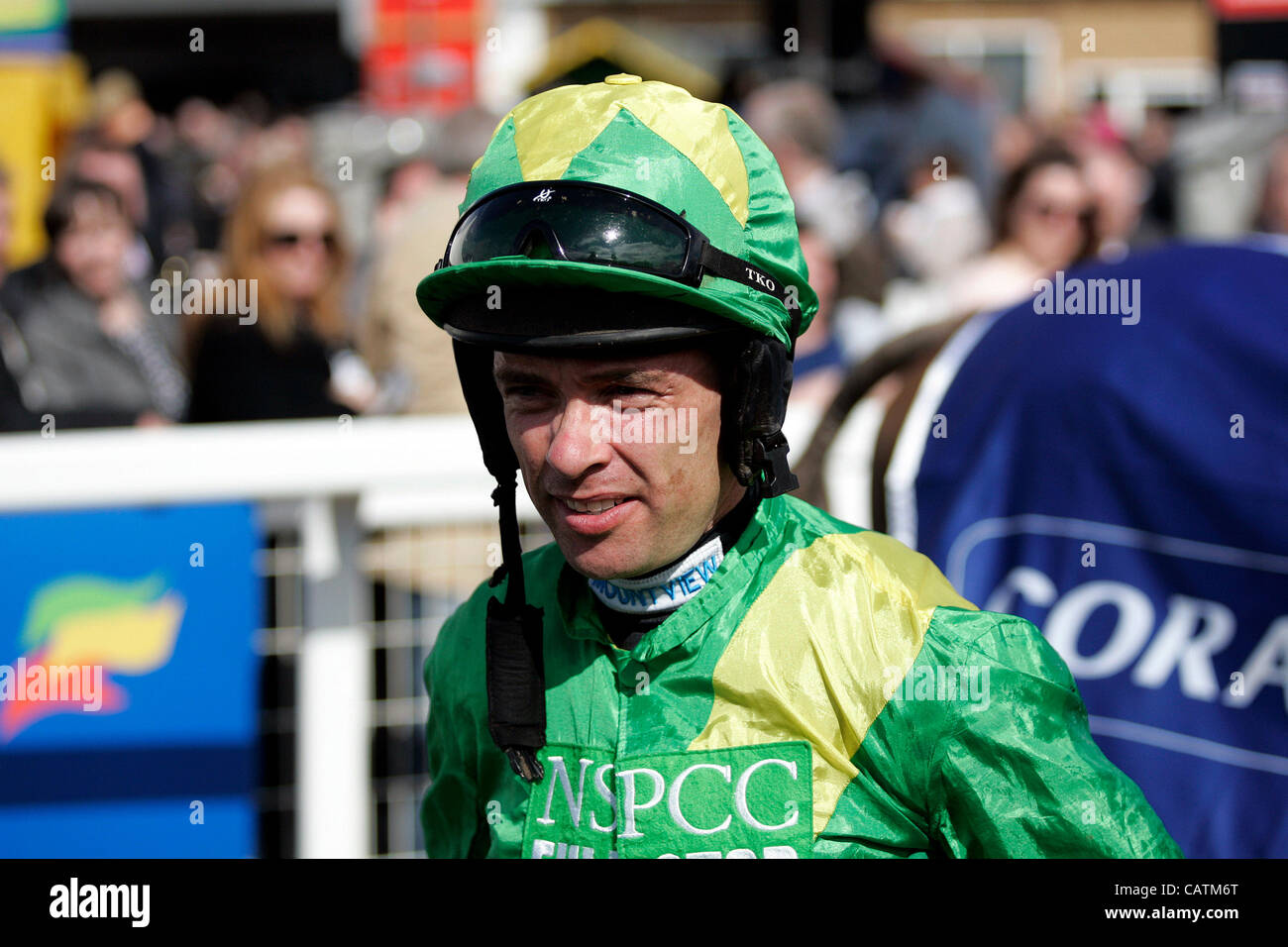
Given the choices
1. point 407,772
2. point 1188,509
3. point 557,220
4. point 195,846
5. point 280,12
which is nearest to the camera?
point 557,220

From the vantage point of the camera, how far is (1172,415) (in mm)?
2490

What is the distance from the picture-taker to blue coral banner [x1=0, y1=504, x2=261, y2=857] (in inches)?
122

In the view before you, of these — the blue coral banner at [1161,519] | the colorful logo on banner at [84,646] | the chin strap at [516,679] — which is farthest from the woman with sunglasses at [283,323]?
the chin strap at [516,679]

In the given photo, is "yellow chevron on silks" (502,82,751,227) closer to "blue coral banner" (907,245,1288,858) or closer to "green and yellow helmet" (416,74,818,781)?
"green and yellow helmet" (416,74,818,781)

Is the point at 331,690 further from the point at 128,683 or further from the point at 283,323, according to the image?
the point at 283,323

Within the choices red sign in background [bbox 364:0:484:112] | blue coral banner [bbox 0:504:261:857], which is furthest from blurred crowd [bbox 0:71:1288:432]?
red sign in background [bbox 364:0:484:112]

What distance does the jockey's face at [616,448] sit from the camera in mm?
1606

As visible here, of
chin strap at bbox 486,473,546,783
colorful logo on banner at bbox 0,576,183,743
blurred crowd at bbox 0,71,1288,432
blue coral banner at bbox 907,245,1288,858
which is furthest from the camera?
blurred crowd at bbox 0,71,1288,432

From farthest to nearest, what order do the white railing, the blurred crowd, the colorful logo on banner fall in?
the blurred crowd → the white railing → the colorful logo on banner

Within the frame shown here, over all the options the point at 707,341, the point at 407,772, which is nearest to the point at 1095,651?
the point at 707,341

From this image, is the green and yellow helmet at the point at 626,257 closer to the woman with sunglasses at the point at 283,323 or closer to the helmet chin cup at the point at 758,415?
the helmet chin cup at the point at 758,415

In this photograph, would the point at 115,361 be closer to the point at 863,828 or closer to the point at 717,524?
the point at 717,524

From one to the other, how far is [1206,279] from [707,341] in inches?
51.8

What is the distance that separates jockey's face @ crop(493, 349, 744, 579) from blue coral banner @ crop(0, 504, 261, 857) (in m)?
1.74
